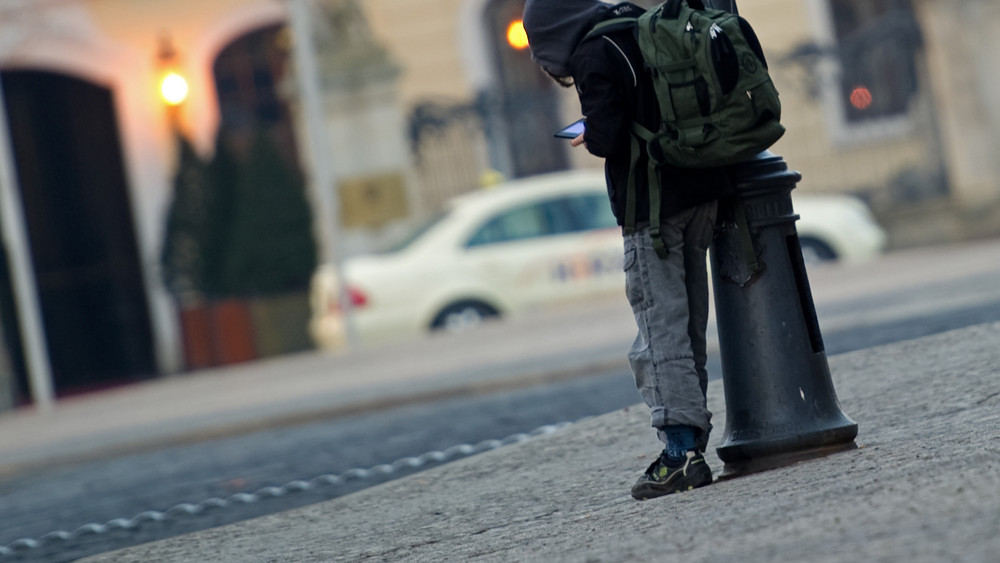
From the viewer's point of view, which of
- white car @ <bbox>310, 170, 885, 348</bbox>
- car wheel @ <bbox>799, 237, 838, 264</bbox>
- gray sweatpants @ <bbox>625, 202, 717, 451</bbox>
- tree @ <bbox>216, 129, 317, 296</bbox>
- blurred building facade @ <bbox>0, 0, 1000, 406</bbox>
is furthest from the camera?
blurred building facade @ <bbox>0, 0, 1000, 406</bbox>

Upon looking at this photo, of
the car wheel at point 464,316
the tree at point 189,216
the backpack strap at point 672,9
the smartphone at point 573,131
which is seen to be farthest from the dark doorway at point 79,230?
the backpack strap at point 672,9

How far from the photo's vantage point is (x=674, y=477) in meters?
4.67

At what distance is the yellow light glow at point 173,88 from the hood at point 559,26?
53.0ft

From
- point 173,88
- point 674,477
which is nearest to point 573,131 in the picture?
point 674,477

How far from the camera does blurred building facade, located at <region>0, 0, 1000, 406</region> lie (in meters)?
19.1

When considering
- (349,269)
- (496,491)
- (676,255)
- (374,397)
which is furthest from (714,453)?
(349,269)

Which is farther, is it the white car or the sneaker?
the white car

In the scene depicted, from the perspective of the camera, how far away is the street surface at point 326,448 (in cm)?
716

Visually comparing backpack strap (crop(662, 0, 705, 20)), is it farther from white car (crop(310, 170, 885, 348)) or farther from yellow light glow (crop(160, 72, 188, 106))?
yellow light glow (crop(160, 72, 188, 106))

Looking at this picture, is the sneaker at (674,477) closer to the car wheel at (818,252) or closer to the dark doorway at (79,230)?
the car wheel at (818,252)

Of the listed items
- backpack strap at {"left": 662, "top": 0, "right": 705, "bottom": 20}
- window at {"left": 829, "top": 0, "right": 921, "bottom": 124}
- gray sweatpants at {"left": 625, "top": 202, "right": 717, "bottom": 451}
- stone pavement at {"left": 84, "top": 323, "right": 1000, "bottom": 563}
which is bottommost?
stone pavement at {"left": 84, "top": 323, "right": 1000, "bottom": 563}

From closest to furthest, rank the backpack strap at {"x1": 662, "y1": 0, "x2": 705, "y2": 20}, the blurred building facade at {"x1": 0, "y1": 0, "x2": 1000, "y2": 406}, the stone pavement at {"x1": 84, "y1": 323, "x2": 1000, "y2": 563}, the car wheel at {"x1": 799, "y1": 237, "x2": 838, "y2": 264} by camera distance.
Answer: the stone pavement at {"x1": 84, "y1": 323, "x2": 1000, "y2": 563} < the backpack strap at {"x1": 662, "y1": 0, "x2": 705, "y2": 20} < the car wheel at {"x1": 799, "y1": 237, "x2": 838, "y2": 264} < the blurred building facade at {"x1": 0, "y1": 0, "x2": 1000, "y2": 406}

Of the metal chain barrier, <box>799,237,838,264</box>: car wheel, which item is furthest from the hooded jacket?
<box>799,237,838,264</box>: car wheel

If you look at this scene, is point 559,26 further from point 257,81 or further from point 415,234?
point 257,81
